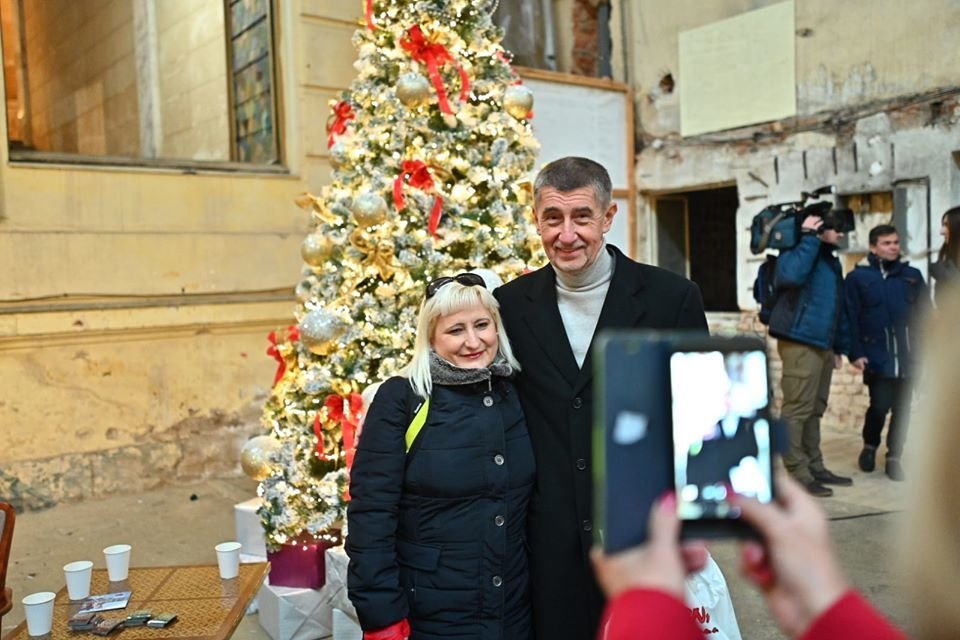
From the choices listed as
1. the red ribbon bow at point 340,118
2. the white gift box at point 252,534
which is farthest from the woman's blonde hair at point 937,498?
the red ribbon bow at point 340,118

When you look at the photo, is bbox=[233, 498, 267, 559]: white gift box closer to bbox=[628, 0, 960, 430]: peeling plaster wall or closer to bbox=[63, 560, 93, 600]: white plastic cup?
bbox=[63, 560, 93, 600]: white plastic cup

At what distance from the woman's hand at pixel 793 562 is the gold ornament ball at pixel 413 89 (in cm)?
314

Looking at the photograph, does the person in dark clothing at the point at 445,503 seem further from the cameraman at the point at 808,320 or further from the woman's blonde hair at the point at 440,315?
the cameraman at the point at 808,320

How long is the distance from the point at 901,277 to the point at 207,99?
5.30 metres

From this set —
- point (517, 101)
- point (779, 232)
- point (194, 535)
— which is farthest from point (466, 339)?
point (779, 232)

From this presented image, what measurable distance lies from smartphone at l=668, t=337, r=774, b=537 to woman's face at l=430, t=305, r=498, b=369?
1.23 m

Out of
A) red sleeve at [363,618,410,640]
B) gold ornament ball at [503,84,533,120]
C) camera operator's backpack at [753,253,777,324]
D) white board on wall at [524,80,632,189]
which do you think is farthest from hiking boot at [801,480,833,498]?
white board on wall at [524,80,632,189]

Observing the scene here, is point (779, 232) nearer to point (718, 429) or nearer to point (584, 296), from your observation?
point (584, 296)

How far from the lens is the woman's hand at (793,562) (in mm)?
642

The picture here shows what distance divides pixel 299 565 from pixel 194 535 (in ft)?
5.09

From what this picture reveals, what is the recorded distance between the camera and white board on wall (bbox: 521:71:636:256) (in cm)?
789

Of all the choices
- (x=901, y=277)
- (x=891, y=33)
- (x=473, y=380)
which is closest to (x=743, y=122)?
(x=891, y=33)

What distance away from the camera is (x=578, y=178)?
1.99 meters

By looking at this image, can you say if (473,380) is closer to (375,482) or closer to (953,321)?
(375,482)
